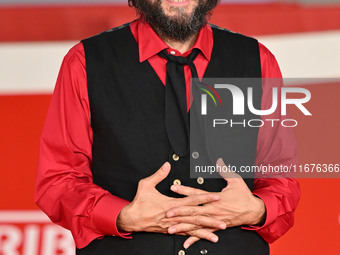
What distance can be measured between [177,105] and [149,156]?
17 centimetres

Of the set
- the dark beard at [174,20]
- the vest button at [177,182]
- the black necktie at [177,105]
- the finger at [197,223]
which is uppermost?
the dark beard at [174,20]

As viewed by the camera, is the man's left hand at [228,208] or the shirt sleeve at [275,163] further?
the shirt sleeve at [275,163]

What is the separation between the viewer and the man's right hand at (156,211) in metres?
1.78

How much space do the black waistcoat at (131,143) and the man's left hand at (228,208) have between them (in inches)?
2.1

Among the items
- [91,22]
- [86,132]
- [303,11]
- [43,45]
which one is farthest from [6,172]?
[303,11]

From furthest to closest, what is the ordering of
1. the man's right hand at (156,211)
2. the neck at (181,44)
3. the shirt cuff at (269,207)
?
the neck at (181,44) → the shirt cuff at (269,207) → the man's right hand at (156,211)

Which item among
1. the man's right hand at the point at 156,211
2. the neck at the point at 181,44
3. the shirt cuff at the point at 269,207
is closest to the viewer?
the man's right hand at the point at 156,211

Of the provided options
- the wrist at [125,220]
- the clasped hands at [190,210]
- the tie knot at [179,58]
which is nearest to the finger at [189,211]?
the clasped hands at [190,210]

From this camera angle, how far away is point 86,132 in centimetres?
190

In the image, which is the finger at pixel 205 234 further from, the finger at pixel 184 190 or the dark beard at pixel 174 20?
the dark beard at pixel 174 20

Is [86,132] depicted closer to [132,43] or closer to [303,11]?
[132,43]

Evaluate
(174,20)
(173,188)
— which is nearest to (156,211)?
(173,188)

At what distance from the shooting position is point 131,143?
1.87m

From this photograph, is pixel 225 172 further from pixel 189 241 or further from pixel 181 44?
pixel 181 44
